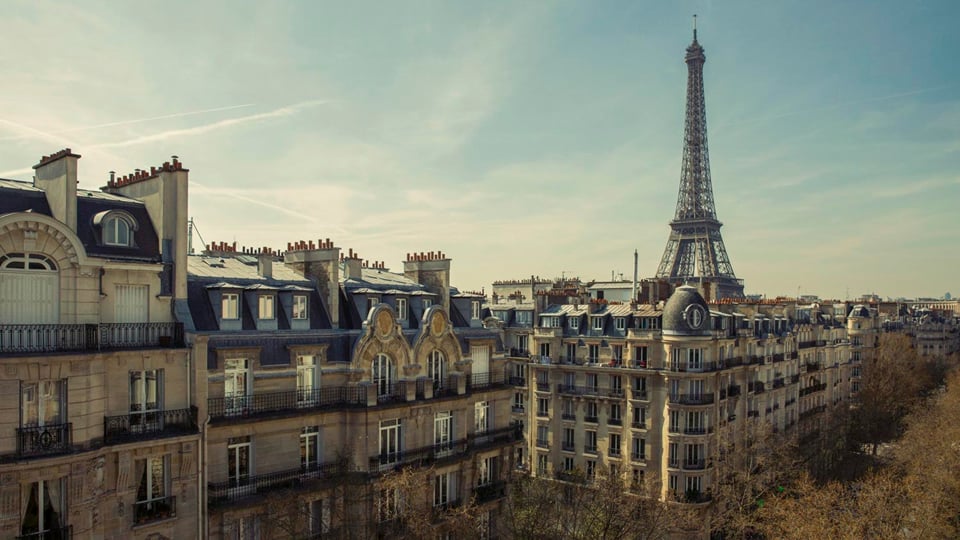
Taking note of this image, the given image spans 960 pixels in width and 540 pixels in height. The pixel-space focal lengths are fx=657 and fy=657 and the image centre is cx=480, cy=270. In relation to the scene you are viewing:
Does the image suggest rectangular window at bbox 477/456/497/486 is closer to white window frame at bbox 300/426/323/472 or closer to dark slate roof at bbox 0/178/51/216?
white window frame at bbox 300/426/323/472

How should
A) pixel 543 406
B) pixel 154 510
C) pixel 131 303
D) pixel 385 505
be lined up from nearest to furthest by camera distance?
pixel 154 510, pixel 131 303, pixel 385 505, pixel 543 406

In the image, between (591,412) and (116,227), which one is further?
(591,412)

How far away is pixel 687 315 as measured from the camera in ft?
140

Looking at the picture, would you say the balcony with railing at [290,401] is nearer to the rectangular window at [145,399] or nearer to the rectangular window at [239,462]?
the rectangular window at [239,462]

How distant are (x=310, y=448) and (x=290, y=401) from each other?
2126 millimetres

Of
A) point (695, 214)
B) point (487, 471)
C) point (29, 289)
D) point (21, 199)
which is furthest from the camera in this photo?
point (695, 214)

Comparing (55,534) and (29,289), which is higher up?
(29,289)

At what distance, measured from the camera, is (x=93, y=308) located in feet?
62.0

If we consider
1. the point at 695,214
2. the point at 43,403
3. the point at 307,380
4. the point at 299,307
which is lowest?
the point at 307,380

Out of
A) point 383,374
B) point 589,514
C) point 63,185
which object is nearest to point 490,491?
point 589,514

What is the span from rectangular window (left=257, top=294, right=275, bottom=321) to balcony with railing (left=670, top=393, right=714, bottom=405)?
28660mm

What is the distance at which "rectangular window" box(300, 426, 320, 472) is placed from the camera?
79.5 ft

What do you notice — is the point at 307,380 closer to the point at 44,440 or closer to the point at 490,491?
the point at 44,440

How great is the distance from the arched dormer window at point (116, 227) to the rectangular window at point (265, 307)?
15.5 ft
